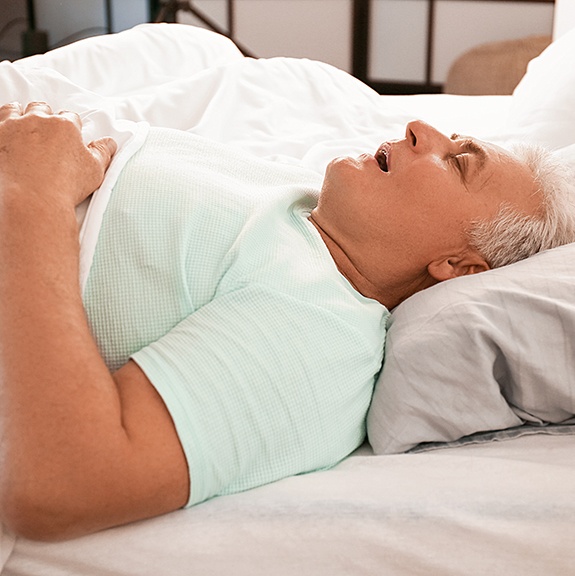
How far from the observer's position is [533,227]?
128cm

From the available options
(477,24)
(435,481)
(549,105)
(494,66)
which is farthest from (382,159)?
(477,24)

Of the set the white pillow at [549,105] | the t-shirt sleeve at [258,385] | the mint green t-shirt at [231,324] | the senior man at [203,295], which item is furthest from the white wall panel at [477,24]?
the t-shirt sleeve at [258,385]

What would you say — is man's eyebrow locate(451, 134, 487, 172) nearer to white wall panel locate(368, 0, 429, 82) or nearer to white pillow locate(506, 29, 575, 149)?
white pillow locate(506, 29, 575, 149)

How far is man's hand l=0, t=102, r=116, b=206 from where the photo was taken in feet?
3.40

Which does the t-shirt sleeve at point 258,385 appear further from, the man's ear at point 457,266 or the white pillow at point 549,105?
the white pillow at point 549,105

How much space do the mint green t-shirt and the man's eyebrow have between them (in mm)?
291

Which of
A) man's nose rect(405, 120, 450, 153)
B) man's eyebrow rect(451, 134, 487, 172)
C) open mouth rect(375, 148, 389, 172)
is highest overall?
man's nose rect(405, 120, 450, 153)

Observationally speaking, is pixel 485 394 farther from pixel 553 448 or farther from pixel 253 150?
pixel 253 150

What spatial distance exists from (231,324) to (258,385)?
0.27ft

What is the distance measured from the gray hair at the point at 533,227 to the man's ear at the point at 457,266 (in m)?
0.01

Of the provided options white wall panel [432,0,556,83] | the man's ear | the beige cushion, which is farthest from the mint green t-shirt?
white wall panel [432,0,556,83]

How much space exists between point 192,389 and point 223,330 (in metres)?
0.09

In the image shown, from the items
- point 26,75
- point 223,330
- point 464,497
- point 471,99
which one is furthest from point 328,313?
point 471,99

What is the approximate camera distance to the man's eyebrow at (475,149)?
4.24 feet
